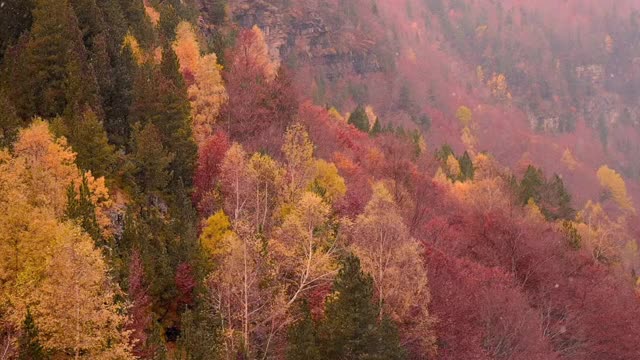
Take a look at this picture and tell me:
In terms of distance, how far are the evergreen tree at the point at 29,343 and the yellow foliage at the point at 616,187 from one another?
514 ft

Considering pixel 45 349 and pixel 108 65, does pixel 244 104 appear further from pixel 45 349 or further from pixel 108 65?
pixel 45 349

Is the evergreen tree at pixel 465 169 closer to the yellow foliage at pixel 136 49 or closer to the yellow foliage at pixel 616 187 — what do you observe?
the yellow foliage at pixel 136 49

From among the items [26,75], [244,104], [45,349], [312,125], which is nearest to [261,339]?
[45,349]

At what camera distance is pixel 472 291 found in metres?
40.2

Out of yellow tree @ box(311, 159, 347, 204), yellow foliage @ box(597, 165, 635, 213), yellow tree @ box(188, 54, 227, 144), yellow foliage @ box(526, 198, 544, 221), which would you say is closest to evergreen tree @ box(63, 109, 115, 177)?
yellow tree @ box(188, 54, 227, 144)

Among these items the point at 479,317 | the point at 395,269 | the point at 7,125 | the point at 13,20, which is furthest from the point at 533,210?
the point at 7,125

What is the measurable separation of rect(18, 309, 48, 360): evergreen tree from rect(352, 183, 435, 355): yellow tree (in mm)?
14975

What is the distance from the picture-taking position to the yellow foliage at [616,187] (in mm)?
159075

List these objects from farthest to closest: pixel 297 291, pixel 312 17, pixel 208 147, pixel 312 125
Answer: pixel 312 17 → pixel 312 125 → pixel 208 147 → pixel 297 291

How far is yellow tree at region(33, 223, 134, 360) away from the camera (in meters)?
23.6

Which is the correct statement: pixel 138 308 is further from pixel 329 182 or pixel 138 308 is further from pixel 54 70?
pixel 329 182

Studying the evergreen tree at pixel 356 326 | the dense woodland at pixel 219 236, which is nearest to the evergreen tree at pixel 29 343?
the dense woodland at pixel 219 236

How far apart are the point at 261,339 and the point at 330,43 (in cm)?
14275

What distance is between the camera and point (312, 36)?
162m
